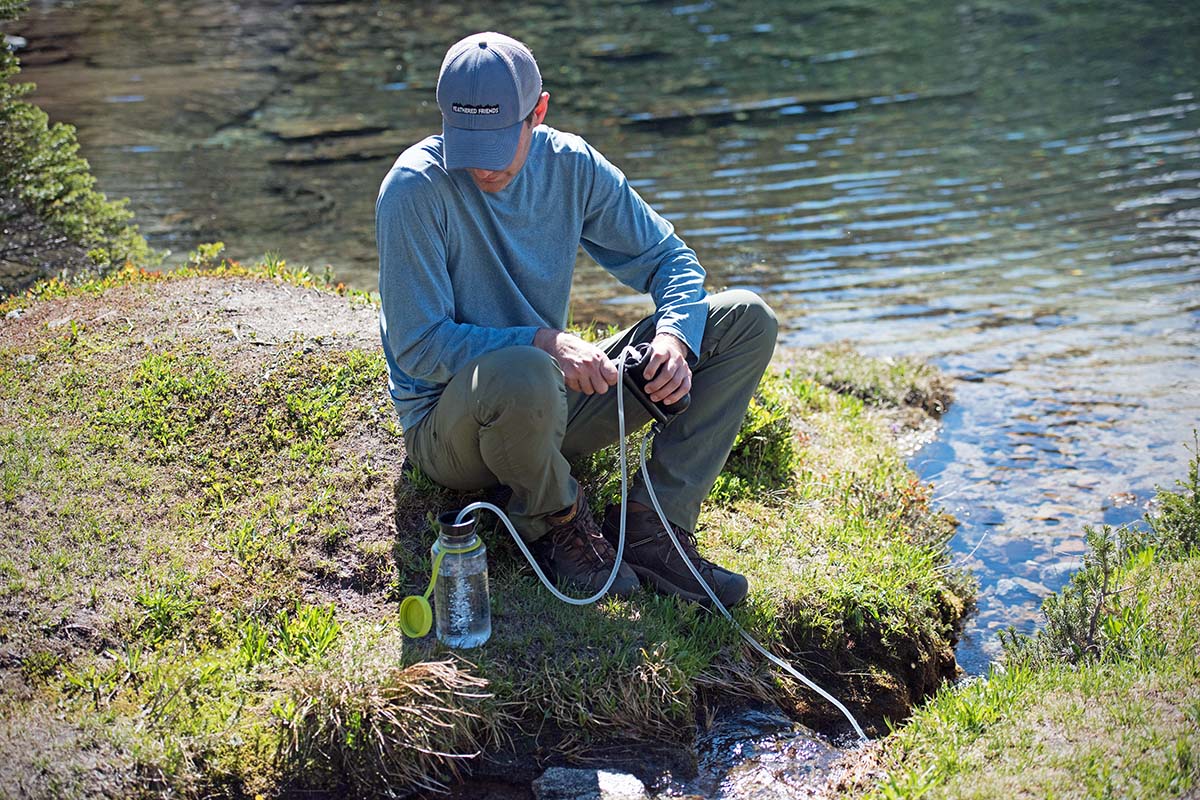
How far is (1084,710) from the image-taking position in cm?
445

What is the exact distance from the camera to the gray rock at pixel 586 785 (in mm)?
4223

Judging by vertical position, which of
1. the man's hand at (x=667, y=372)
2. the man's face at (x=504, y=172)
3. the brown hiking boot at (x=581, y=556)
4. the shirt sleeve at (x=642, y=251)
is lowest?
the brown hiking boot at (x=581, y=556)

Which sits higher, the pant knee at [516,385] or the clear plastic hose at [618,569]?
the pant knee at [516,385]

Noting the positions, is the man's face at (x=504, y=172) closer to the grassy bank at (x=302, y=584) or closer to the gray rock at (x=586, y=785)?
the grassy bank at (x=302, y=584)

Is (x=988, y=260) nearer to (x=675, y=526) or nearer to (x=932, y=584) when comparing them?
(x=932, y=584)

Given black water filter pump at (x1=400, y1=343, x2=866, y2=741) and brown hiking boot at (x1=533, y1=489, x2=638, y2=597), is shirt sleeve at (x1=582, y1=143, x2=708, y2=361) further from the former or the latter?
brown hiking boot at (x1=533, y1=489, x2=638, y2=597)

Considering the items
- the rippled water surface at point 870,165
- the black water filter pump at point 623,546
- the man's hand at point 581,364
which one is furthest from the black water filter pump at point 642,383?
the rippled water surface at point 870,165

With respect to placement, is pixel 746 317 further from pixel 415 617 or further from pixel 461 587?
pixel 415 617

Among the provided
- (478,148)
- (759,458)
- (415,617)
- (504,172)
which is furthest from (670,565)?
(478,148)

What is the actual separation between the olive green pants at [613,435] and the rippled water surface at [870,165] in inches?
74.1

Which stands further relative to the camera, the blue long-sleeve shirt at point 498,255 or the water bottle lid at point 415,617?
the blue long-sleeve shirt at point 498,255

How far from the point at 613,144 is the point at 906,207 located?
202 inches

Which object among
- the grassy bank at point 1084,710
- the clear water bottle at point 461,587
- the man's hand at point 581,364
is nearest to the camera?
the grassy bank at point 1084,710

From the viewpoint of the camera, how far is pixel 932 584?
18.7 feet
